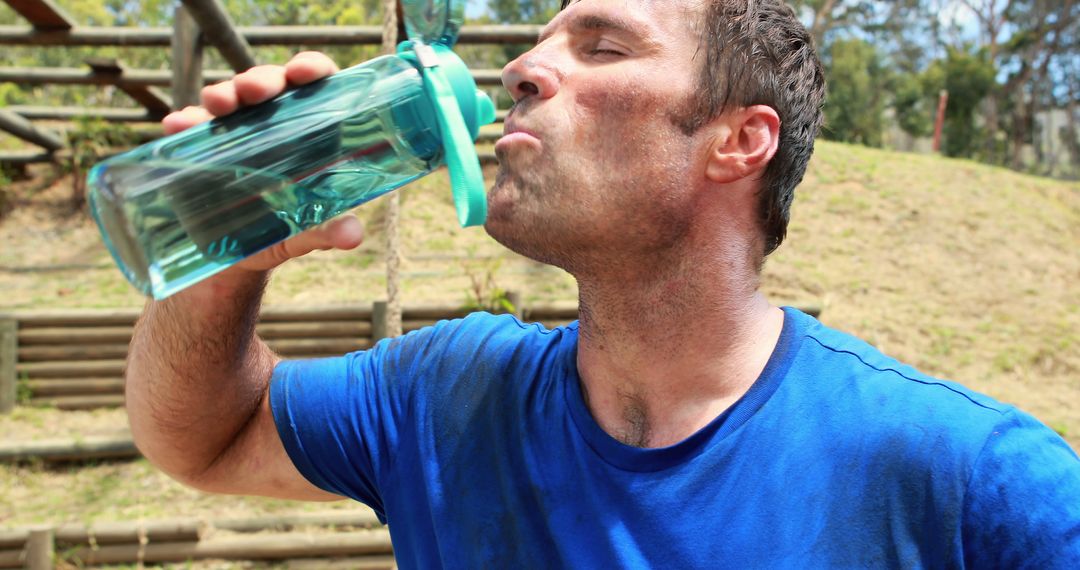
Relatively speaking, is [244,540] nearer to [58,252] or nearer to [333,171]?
[333,171]

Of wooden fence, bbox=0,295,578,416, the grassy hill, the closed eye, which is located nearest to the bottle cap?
the closed eye

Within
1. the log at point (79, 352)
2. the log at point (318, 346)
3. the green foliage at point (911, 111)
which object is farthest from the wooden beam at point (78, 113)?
the green foliage at point (911, 111)

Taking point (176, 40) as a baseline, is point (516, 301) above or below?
below

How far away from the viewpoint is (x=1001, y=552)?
1.16m

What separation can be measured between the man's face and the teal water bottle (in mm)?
206

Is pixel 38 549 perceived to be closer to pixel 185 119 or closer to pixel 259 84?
pixel 185 119

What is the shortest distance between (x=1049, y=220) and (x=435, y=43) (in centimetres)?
963

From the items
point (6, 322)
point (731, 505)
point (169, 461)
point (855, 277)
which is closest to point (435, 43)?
point (731, 505)

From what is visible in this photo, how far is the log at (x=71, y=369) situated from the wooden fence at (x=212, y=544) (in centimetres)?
172

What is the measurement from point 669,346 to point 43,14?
20.0ft

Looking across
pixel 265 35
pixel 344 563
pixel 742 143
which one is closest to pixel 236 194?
pixel 742 143

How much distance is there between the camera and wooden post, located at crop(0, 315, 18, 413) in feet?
18.2

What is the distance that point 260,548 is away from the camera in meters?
4.25

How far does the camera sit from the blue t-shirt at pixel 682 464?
47.3 inches
